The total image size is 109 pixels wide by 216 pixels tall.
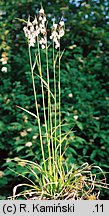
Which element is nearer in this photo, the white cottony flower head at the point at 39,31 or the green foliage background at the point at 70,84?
the white cottony flower head at the point at 39,31

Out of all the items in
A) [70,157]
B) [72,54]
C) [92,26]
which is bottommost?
[70,157]

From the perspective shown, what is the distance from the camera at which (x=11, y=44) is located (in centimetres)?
341

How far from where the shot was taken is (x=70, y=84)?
3162 mm

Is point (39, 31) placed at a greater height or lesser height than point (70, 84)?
greater

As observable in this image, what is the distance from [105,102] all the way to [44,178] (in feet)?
4.87

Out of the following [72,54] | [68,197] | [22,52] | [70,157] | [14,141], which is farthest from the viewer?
[72,54]

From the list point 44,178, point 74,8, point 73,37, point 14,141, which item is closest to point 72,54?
A: point 73,37

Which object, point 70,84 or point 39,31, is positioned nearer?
point 39,31

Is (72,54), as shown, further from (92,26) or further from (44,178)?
(44,178)

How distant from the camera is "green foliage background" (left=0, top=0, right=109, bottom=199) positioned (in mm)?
2828

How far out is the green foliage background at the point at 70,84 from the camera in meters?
2.83

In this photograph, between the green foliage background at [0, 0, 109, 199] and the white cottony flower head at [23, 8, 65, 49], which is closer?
the white cottony flower head at [23, 8, 65, 49]

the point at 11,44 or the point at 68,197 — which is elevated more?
the point at 11,44

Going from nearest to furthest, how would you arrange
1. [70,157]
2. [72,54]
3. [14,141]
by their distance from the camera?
[70,157] → [14,141] → [72,54]
